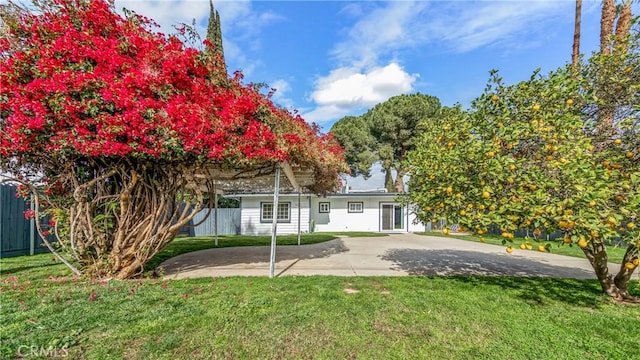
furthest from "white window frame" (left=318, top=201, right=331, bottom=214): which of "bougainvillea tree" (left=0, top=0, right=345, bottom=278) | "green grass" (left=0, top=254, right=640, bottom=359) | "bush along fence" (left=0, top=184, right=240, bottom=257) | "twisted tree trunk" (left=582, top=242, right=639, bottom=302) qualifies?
"twisted tree trunk" (left=582, top=242, right=639, bottom=302)

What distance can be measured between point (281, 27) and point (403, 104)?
13985mm

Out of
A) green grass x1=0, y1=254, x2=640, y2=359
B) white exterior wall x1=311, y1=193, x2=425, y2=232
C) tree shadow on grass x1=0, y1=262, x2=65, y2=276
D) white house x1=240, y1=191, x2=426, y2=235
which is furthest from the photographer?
white exterior wall x1=311, y1=193, x2=425, y2=232

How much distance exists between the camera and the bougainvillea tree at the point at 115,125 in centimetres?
407

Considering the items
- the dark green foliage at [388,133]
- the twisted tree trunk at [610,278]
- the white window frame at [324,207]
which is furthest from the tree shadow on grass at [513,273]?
the dark green foliage at [388,133]

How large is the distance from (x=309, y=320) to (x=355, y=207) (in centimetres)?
1538

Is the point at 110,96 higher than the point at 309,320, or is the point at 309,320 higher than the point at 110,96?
the point at 110,96

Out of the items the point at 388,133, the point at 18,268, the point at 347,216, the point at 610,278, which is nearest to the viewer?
the point at 610,278

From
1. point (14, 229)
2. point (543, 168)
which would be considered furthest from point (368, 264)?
point (14, 229)

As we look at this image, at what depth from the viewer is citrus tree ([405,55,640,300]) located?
300 cm

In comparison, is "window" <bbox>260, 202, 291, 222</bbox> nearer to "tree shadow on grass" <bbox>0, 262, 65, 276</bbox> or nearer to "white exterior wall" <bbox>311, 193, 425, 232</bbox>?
"white exterior wall" <bbox>311, 193, 425, 232</bbox>

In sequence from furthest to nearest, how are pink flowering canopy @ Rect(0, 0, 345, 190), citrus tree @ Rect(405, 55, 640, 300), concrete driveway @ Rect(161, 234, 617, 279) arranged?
concrete driveway @ Rect(161, 234, 617, 279) < pink flowering canopy @ Rect(0, 0, 345, 190) < citrus tree @ Rect(405, 55, 640, 300)

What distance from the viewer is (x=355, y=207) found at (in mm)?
18641

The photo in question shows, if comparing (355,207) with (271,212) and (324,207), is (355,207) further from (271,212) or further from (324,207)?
(271,212)

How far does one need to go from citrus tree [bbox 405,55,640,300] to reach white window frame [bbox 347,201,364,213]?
13.9 meters
